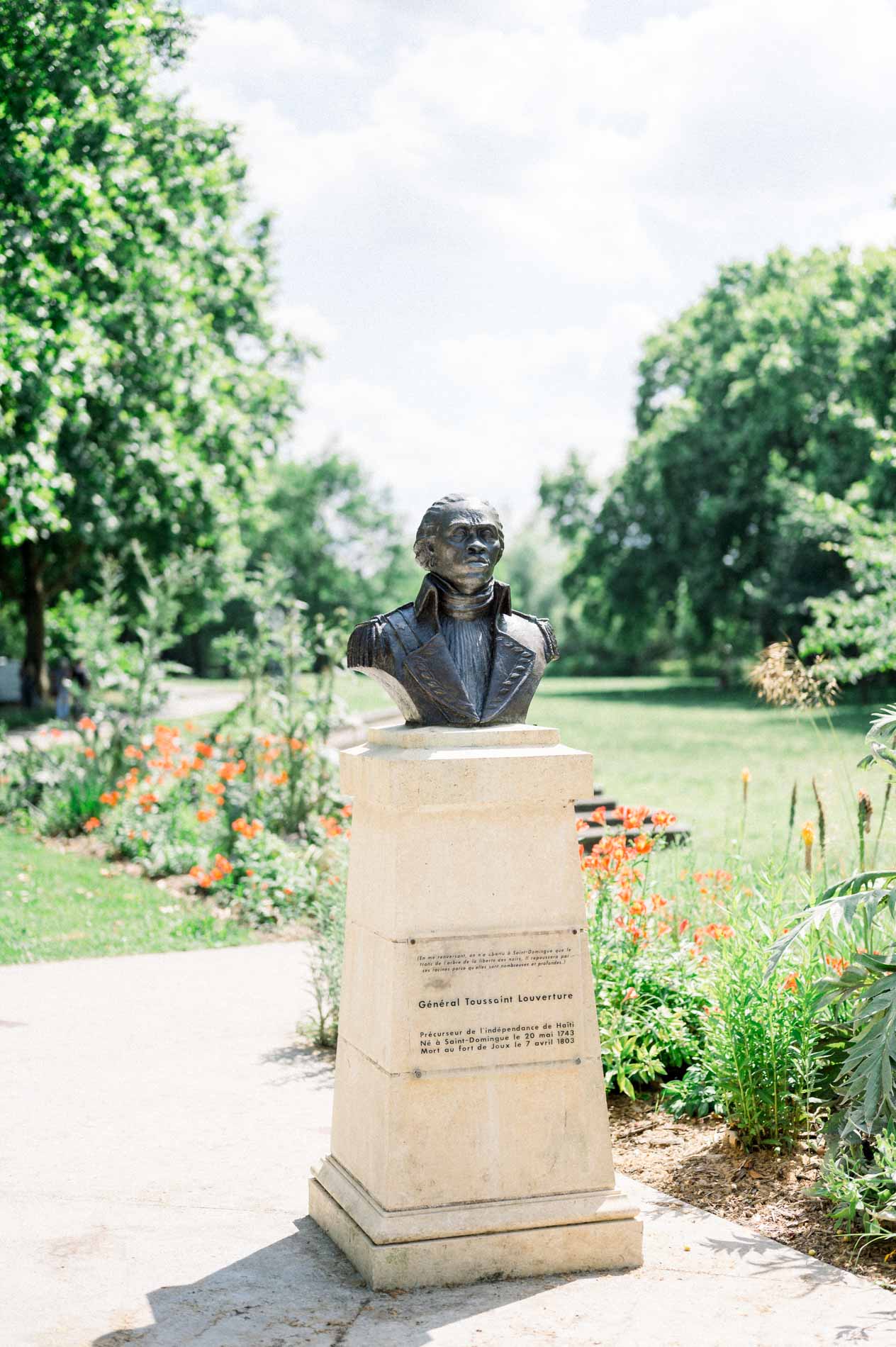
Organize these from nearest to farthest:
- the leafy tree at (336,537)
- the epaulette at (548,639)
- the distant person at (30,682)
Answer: the epaulette at (548,639), the distant person at (30,682), the leafy tree at (336,537)

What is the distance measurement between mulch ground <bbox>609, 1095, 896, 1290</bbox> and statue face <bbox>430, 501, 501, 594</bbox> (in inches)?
92.1

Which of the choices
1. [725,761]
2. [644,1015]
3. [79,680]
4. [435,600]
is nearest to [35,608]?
[79,680]

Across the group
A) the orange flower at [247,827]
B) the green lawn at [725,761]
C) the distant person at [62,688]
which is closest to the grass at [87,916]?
the orange flower at [247,827]

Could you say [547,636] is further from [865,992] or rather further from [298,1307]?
[298,1307]

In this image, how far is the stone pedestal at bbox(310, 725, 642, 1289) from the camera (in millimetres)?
4250

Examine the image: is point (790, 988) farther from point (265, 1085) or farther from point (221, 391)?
point (221, 391)

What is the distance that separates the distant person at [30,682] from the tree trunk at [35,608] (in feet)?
0.14

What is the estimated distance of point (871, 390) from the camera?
69.3 ft

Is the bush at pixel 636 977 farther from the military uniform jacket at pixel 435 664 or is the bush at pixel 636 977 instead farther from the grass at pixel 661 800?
the military uniform jacket at pixel 435 664

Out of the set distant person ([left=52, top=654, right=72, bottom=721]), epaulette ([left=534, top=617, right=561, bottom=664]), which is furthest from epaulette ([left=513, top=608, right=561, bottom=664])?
distant person ([left=52, top=654, right=72, bottom=721])

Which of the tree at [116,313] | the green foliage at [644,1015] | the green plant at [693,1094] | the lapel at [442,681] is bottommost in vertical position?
the green plant at [693,1094]

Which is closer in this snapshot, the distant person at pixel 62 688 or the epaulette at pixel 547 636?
the epaulette at pixel 547 636

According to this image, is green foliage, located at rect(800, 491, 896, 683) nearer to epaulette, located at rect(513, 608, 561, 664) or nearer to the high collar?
epaulette, located at rect(513, 608, 561, 664)

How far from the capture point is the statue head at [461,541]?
4648 mm
